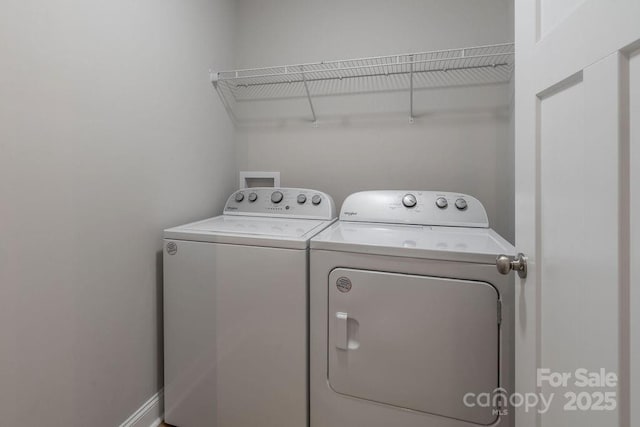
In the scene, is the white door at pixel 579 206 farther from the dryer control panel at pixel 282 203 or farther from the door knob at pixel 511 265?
the dryer control panel at pixel 282 203

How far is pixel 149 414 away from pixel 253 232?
3.31ft

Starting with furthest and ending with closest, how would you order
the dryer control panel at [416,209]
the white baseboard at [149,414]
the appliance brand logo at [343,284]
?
the dryer control panel at [416,209] → the white baseboard at [149,414] → the appliance brand logo at [343,284]

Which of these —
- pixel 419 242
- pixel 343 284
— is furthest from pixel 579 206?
pixel 343 284

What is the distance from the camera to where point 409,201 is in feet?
5.46

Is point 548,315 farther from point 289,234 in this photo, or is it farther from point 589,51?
point 289,234

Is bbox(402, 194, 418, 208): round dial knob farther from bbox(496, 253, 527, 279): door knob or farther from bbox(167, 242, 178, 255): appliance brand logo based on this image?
bbox(167, 242, 178, 255): appliance brand logo

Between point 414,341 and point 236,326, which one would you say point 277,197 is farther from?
point 414,341

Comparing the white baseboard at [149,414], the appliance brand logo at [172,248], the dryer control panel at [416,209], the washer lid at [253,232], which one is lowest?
the white baseboard at [149,414]

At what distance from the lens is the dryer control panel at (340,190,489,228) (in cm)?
158

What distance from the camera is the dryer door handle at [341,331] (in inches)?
47.8

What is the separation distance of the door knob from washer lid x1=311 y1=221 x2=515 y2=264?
230mm

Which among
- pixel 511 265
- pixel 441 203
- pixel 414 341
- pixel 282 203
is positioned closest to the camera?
pixel 511 265

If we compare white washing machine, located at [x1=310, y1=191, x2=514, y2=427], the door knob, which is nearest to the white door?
the door knob

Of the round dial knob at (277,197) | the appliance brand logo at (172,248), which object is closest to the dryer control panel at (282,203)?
the round dial knob at (277,197)
